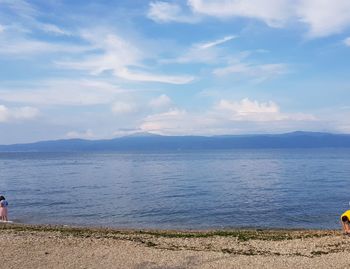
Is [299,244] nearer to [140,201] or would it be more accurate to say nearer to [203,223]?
[203,223]

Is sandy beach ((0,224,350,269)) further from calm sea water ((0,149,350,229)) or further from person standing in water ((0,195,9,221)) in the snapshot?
calm sea water ((0,149,350,229))

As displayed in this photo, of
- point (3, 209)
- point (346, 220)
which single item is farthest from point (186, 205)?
point (346, 220)

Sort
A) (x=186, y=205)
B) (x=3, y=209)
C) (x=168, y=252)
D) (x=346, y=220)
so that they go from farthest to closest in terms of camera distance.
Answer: (x=186, y=205), (x=3, y=209), (x=346, y=220), (x=168, y=252)

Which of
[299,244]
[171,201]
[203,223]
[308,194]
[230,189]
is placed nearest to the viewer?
[299,244]

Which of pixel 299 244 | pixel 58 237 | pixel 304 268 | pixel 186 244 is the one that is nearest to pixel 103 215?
pixel 58 237

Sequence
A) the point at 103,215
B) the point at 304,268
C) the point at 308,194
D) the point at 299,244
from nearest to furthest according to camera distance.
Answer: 1. the point at 304,268
2. the point at 299,244
3. the point at 103,215
4. the point at 308,194

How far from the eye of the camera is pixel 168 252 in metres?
17.2

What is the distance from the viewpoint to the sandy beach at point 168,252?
50.8 feet

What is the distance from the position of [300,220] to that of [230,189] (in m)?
21.1

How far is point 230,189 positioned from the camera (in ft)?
175

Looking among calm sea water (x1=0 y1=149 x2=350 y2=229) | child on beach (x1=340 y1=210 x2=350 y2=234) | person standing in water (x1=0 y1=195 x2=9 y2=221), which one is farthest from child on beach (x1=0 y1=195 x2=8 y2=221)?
child on beach (x1=340 y1=210 x2=350 y2=234)

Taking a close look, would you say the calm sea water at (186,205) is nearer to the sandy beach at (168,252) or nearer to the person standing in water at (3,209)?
the person standing in water at (3,209)

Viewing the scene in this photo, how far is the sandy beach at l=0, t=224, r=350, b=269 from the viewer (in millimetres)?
15477

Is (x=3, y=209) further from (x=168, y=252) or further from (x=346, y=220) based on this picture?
(x=346, y=220)
